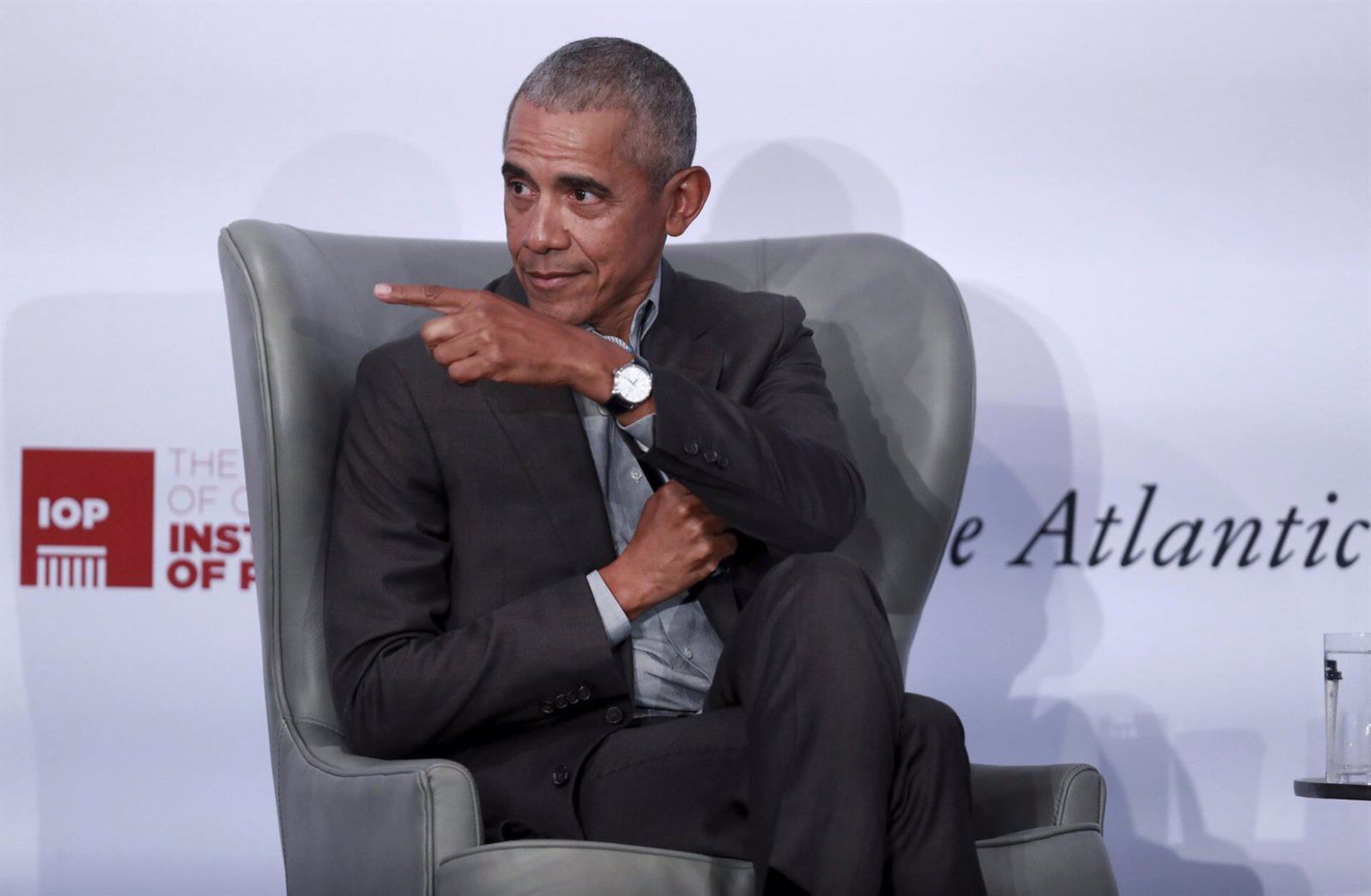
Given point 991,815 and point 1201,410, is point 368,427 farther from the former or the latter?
point 1201,410

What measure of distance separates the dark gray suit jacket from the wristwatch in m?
0.02

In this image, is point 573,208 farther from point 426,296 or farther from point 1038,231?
point 1038,231

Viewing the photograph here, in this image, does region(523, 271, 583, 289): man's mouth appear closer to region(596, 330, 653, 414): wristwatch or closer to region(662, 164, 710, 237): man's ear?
region(662, 164, 710, 237): man's ear

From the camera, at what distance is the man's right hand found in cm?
185

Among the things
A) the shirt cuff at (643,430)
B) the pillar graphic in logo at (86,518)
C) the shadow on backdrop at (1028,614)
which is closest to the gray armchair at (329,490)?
the shirt cuff at (643,430)

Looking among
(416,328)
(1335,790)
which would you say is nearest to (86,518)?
(416,328)

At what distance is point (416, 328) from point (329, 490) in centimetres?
32

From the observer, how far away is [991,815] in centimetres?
204

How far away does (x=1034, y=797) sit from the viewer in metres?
2.00

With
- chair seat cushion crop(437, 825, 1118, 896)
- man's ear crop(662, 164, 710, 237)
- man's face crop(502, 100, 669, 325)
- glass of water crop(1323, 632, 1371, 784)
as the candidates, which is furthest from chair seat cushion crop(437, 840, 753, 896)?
glass of water crop(1323, 632, 1371, 784)

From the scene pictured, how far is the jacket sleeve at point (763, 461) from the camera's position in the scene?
177cm

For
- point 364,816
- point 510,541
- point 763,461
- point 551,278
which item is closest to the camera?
point 364,816

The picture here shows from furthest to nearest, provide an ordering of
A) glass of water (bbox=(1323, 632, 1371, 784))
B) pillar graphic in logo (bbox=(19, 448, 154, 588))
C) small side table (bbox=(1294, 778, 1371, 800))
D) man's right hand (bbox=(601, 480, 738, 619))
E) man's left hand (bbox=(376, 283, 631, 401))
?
pillar graphic in logo (bbox=(19, 448, 154, 588)), glass of water (bbox=(1323, 632, 1371, 784)), small side table (bbox=(1294, 778, 1371, 800)), man's right hand (bbox=(601, 480, 738, 619)), man's left hand (bbox=(376, 283, 631, 401))

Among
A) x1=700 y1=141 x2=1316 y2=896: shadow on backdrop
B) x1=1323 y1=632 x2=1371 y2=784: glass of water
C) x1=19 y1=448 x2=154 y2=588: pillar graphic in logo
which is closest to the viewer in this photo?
x1=1323 y1=632 x2=1371 y2=784: glass of water
